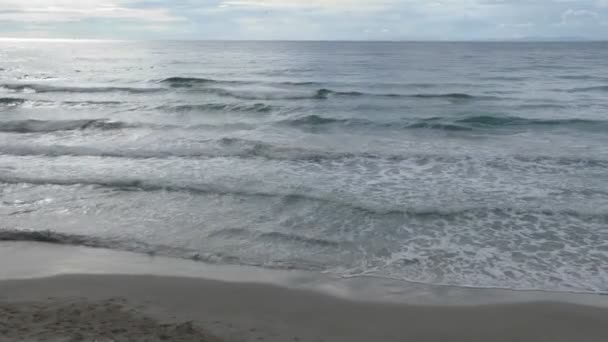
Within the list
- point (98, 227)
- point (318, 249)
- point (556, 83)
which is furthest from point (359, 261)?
point (556, 83)

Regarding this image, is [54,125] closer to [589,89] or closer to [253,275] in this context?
[253,275]

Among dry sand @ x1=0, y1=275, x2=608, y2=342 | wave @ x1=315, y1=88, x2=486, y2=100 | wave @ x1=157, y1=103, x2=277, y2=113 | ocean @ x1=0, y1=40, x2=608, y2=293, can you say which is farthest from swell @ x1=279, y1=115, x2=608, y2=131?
dry sand @ x1=0, y1=275, x2=608, y2=342

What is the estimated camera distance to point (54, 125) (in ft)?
73.6

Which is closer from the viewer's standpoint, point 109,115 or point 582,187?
point 582,187

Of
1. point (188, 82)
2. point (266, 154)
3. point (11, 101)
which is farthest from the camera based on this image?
point (188, 82)

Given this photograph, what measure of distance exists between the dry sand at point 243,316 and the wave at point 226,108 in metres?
19.4

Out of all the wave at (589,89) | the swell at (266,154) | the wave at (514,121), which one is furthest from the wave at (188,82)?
the wave at (589,89)

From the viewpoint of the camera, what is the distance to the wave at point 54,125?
2167 cm

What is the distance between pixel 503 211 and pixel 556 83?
30006 millimetres

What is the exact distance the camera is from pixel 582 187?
12.7 m

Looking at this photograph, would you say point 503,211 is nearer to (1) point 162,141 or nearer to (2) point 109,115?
(1) point 162,141

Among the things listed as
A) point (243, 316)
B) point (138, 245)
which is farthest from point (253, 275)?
point (138, 245)

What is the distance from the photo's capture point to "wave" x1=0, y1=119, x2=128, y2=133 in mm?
21672

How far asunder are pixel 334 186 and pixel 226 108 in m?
15.6
